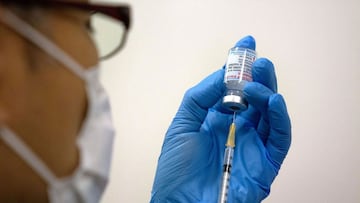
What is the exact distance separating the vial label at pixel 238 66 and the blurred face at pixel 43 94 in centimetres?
46

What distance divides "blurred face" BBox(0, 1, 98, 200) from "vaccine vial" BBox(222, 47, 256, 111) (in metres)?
0.45

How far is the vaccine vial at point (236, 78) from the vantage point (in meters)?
1.04

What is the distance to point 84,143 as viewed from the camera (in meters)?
0.67

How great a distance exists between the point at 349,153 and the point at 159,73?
2.13ft

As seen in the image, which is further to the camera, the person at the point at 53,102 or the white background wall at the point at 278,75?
the white background wall at the point at 278,75

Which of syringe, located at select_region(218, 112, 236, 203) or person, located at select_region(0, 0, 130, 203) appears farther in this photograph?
syringe, located at select_region(218, 112, 236, 203)

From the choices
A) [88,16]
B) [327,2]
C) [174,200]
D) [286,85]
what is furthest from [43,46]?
[327,2]

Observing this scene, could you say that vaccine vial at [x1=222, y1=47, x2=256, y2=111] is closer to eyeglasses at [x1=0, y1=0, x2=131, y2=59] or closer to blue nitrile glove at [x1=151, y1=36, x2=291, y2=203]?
blue nitrile glove at [x1=151, y1=36, x2=291, y2=203]

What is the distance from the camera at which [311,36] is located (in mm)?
1414

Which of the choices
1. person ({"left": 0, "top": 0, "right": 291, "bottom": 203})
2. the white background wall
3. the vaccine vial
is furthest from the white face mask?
the white background wall

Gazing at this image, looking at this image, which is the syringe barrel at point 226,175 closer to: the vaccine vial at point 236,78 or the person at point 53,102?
the vaccine vial at point 236,78

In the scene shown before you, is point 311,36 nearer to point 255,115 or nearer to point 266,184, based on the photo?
point 255,115

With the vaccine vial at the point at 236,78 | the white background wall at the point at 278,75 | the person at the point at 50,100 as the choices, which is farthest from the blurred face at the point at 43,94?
the white background wall at the point at 278,75

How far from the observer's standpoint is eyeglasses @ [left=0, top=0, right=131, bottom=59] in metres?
0.60
